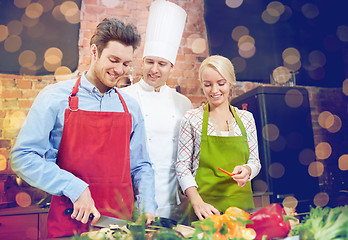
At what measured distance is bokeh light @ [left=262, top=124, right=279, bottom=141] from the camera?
2500 mm

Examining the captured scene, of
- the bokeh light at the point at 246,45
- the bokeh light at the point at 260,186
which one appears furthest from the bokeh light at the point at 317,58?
the bokeh light at the point at 260,186

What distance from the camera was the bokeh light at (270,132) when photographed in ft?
8.20

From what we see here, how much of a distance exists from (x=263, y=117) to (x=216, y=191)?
1.28 metres

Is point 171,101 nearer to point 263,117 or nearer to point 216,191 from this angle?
point 216,191

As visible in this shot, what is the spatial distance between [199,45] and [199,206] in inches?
89.4

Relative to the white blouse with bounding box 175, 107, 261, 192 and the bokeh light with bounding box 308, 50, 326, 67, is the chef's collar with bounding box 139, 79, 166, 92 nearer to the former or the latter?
the white blouse with bounding box 175, 107, 261, 192

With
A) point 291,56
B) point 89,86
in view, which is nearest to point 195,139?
point 89,86

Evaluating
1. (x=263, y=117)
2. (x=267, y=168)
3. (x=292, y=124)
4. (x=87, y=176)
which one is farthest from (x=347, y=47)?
(x=87, y=176)

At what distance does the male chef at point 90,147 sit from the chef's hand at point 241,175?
1.30ft

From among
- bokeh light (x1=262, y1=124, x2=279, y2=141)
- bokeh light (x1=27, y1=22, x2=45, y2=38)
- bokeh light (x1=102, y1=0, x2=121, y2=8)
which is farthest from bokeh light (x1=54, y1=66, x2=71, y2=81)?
bokeh light (x1=262, y1=124, x2=279, y2=141)

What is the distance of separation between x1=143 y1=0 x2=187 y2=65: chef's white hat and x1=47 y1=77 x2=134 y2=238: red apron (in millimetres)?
703

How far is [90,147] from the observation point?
4.27 ft

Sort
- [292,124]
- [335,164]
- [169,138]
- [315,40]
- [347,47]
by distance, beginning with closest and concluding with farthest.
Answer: [169,138]
[292,124]
[315,40]
[347,47]
[335,164]

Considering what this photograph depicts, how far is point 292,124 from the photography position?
2.61 meters
